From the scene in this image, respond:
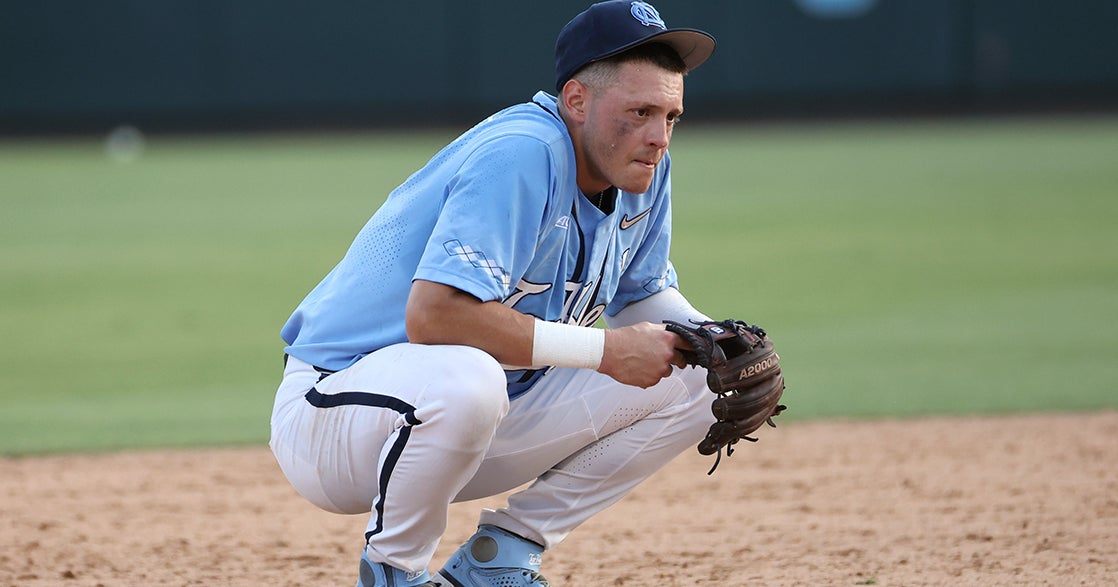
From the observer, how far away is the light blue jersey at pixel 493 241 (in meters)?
2.76

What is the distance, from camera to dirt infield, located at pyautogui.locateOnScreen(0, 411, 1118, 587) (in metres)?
3.57

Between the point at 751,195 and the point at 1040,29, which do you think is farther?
the point at 1040,29

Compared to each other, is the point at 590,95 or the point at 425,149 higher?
the point at 590,95

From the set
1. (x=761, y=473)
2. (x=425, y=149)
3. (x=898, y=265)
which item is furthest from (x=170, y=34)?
(x=761, y=473)

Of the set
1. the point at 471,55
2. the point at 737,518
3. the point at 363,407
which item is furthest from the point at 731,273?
the point at 471,55

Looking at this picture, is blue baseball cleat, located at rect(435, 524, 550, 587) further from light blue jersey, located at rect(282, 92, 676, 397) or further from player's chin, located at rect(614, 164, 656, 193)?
player's chin, located at rect(614, 164, 656, 193)

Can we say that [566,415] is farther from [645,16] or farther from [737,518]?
[737,518]

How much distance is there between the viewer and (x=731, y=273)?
913cm

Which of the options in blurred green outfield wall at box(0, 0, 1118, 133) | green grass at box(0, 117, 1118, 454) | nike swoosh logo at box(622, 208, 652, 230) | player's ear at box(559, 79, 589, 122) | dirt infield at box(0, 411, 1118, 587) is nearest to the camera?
player's ear at box(559, 79, 589, 122)

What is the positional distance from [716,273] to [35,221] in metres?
6.89

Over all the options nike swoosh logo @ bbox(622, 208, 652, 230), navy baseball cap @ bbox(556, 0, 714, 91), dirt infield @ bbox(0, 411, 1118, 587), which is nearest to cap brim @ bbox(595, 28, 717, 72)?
navy baseball cap @ bbox(556, 0, 714, 91)

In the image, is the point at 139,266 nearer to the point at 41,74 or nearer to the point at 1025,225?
the point at 1025,225

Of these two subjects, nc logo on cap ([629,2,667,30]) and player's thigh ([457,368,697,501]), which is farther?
player's thigh ([457,368,697,501])

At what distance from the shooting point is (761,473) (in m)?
4.84
